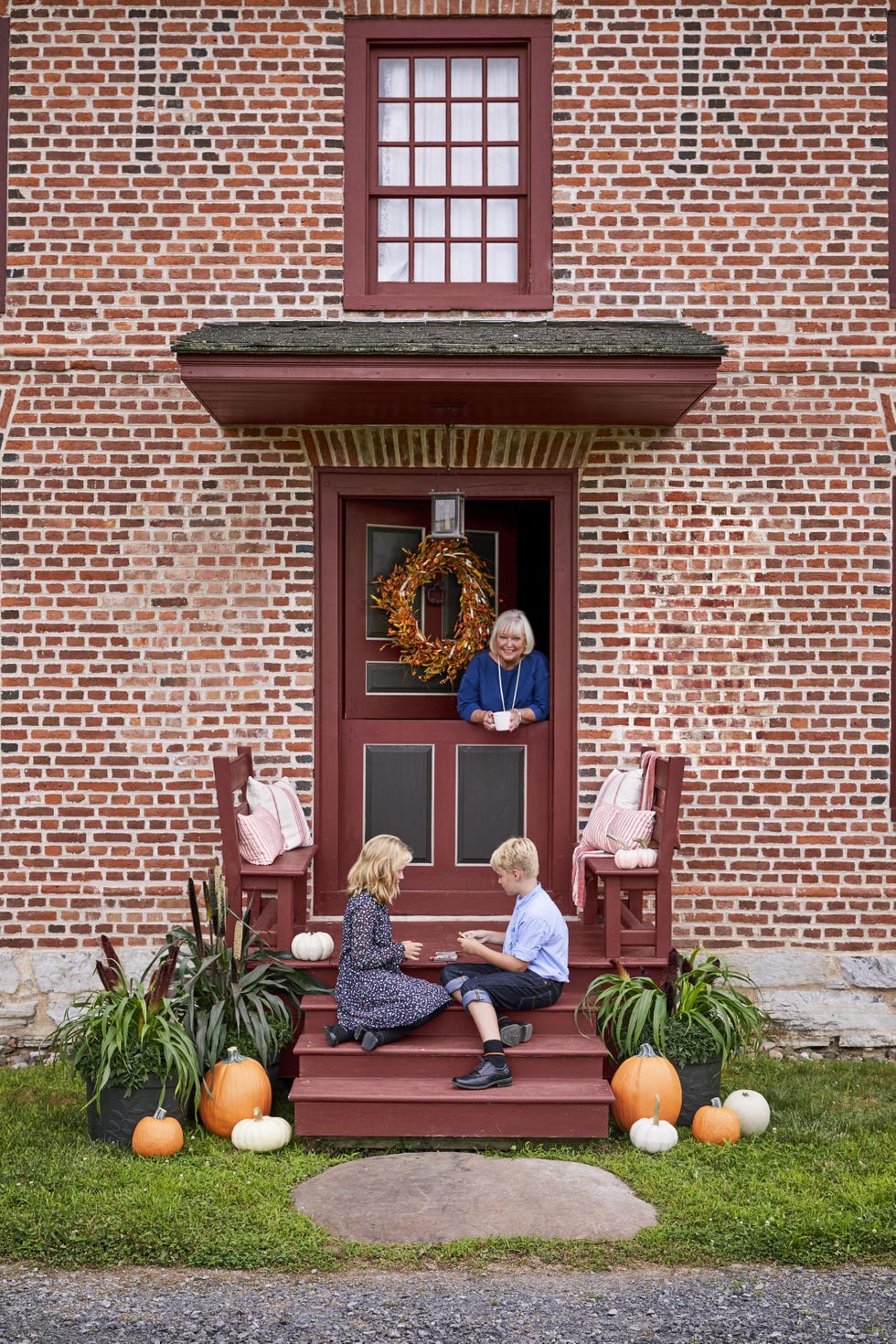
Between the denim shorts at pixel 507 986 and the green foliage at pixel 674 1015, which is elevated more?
the denim shorts at pixel 507 986

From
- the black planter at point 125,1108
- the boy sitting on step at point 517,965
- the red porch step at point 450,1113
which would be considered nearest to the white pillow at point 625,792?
the boy sitting on step at point 517,965

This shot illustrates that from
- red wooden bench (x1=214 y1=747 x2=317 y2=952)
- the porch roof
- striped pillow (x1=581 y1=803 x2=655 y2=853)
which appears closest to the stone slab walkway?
red wooden bench (x1=214 y1=747 x2=317 y2=952)

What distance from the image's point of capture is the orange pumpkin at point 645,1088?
570cm

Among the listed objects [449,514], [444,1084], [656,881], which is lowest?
[444,1084]

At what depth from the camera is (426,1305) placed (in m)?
4.20

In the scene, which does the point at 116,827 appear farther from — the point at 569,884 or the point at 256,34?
the point at 256,34

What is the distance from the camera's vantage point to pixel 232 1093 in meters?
5.66

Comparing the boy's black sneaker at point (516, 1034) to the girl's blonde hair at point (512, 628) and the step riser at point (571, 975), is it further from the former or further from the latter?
the girl's blonde hair at point (512, 628)

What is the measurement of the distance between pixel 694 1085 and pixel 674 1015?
33cm

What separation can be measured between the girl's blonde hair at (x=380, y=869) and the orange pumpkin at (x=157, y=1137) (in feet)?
4.26

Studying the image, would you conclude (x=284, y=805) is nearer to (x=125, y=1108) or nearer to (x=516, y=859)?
(x=516, y=859)

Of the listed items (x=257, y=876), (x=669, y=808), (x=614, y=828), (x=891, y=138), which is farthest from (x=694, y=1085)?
(x=891, y=138)

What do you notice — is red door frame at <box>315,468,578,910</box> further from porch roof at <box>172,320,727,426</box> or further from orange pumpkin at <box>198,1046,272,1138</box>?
A: orange pumpkin at <box>198,1046,272,1138</box>

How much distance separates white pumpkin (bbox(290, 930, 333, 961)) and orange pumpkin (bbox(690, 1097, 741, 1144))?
2.01m
